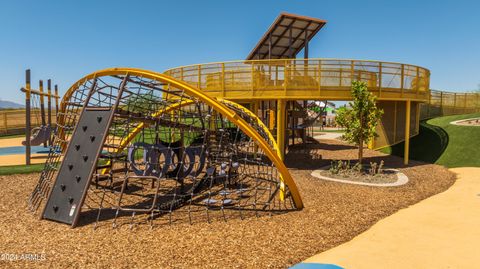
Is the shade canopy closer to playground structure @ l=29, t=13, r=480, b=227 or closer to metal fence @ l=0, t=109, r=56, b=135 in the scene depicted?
playground structure @ l=29, t=13, r=480, b=227

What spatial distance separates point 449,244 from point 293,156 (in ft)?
40.0

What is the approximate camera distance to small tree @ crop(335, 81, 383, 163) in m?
13.3

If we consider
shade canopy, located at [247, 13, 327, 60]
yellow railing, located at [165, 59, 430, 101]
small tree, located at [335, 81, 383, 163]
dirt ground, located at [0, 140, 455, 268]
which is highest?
shade canopy, located at [247, 13, 327, 60]

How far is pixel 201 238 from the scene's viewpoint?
6.59 metres

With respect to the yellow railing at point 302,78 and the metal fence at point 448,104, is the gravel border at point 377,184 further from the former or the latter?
the metal fence at point 448,104

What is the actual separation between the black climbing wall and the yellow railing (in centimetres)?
769

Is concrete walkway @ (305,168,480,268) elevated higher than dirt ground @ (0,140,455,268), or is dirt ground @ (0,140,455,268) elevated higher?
dirt ground @ (0,140,455,268)

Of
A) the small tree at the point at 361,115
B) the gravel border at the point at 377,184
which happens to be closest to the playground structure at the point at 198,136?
the small tree at the point at 361,115

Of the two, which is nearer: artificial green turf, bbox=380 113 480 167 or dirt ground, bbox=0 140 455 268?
dirt ground, bbox=0 140 455 268

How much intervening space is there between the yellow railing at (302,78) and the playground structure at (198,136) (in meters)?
0.05

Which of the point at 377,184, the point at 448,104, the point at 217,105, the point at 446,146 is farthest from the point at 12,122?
the point at 448,104

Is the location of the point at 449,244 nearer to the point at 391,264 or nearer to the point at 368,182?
the point at 391,264

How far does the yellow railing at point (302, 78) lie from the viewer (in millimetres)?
14188

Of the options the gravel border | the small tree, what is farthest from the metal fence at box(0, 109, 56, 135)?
the small tree
